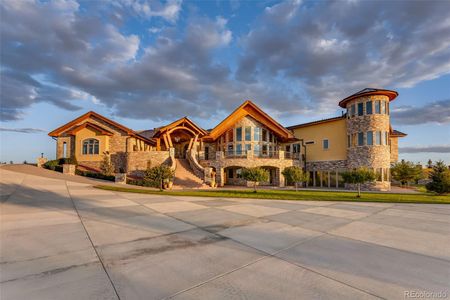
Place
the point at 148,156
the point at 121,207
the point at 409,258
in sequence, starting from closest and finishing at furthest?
the point at 409,258 < the point at 121,207 < the point at 148,156

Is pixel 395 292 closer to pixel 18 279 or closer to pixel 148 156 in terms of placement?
pixel 18 279

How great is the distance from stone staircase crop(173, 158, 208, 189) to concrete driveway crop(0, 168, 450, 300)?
14860 millimetres

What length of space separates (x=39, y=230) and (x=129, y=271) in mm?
4721

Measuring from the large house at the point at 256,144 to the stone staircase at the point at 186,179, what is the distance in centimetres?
25

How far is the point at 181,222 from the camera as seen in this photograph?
8.25 meters

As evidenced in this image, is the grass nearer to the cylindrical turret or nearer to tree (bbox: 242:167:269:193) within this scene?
tree (bbox: 242:167:269:193)

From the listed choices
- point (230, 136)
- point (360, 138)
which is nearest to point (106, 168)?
point (230, 136)

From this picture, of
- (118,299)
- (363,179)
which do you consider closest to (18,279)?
(118,299)

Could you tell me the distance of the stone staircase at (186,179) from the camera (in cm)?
2403

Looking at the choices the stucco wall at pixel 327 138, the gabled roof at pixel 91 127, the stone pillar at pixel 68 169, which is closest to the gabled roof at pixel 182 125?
the gabled roof at pixel 91 127

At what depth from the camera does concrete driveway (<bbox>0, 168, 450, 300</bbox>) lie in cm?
371

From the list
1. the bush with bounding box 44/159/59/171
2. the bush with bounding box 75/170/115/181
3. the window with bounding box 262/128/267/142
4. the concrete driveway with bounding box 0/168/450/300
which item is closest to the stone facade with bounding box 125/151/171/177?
the bush with bounding box 75/170/115/181

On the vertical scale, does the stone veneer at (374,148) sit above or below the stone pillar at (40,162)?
above

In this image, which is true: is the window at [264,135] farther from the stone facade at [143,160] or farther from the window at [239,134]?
the stone facade at [143,160]
